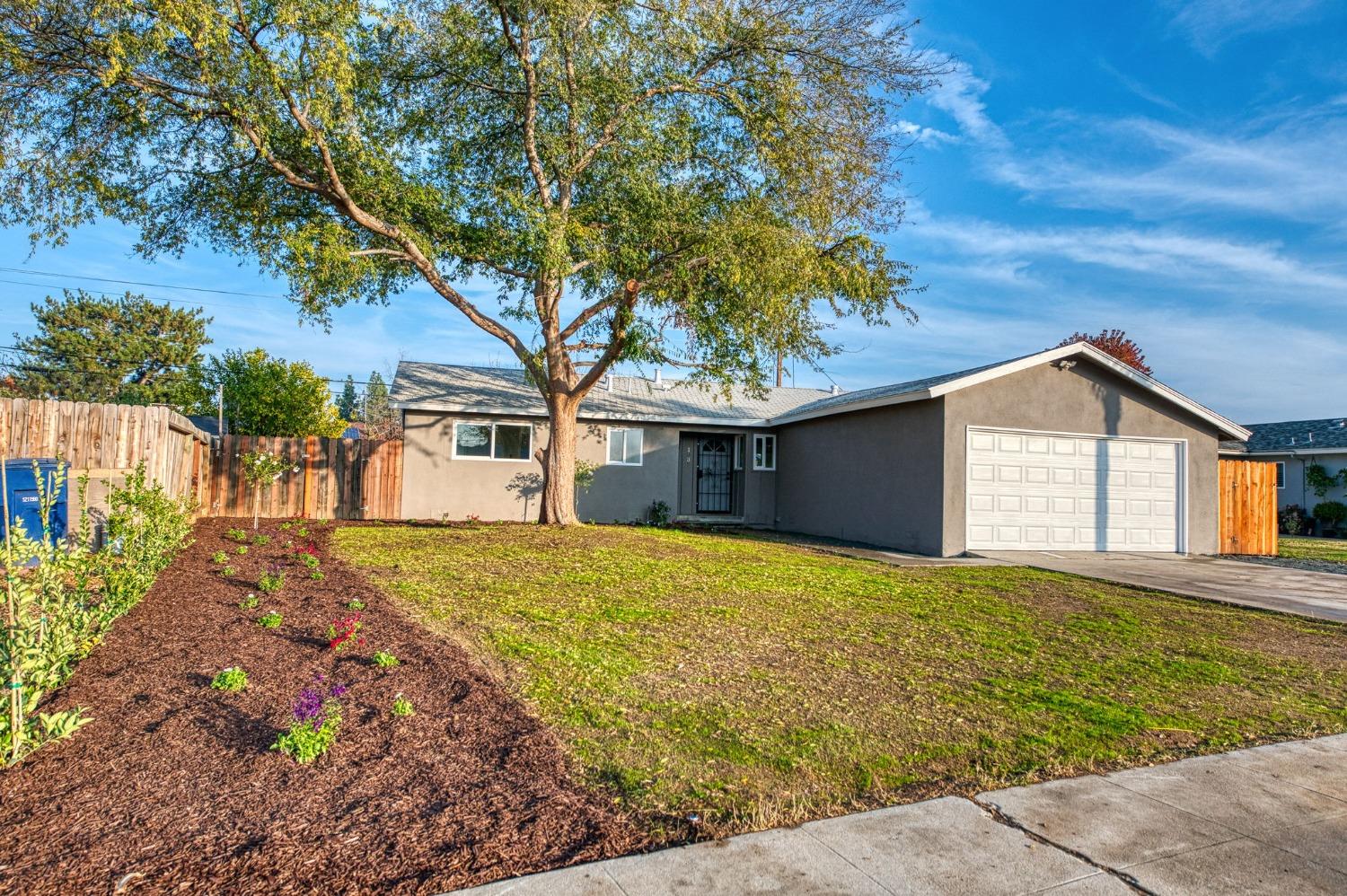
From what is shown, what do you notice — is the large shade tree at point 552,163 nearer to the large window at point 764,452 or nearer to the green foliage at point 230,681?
the large window at point 764,452

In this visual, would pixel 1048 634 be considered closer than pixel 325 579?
Yes

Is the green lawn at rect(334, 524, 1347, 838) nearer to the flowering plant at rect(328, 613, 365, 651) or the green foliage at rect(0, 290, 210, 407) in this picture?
the flowering plant at rect(328, 613, 365, 651)

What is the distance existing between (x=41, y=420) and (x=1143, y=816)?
1216cm

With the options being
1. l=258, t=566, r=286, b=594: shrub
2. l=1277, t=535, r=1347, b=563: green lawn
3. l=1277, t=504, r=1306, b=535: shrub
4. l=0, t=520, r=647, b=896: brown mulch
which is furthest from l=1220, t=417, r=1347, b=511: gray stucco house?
l=0, t=520, r=647, b=896: brown mulch

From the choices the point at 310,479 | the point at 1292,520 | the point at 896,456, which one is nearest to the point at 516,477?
the point at 310,479

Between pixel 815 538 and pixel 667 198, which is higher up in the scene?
pixel 667 198

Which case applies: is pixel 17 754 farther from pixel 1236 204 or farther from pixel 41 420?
pixel 1236 204

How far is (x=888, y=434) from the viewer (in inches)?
579

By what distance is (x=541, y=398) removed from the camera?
17.6 m

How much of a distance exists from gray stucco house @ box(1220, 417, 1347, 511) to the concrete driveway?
464 inches

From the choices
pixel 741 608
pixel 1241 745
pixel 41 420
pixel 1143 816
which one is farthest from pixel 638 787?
pixel 41 420

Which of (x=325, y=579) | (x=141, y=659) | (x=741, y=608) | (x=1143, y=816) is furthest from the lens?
(x=325, y=579)

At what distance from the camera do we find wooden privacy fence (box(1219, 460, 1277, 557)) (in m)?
15.4

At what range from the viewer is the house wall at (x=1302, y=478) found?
23156 millimetres
